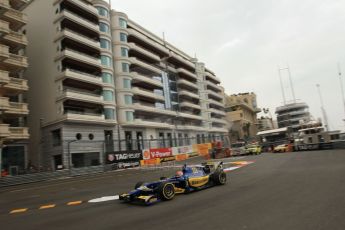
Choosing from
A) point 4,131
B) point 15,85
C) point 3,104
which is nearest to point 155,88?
point 15,85

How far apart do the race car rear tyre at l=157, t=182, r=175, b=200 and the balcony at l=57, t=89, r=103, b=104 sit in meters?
29.5

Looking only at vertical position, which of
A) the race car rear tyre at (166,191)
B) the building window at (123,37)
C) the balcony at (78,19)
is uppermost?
the building window at (123,37)

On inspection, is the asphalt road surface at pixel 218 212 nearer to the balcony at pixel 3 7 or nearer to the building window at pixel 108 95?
the balcony at pixel 3 7

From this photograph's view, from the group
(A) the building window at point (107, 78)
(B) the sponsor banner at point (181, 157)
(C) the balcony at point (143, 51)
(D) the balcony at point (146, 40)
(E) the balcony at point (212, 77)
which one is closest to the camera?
(B) the sponsor banner at point (181, 157)

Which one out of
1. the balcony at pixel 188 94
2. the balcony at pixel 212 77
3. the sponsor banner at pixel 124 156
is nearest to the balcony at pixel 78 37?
the sponsor banner at pixel 124 156

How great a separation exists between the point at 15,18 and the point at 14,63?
19.5 ft

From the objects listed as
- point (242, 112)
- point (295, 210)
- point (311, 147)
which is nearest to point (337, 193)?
point (295, 210)

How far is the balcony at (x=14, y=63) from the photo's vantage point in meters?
31.9

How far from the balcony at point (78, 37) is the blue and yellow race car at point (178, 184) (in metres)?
32.1

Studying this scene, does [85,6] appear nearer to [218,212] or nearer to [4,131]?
[4,131]

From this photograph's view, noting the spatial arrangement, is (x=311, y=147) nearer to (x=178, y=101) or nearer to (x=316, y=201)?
(x=316, y=201)

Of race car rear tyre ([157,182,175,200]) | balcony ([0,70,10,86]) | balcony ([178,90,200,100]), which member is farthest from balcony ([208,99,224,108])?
race car rear tyre ([157,182,175,200])

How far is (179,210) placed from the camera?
863 centimetres

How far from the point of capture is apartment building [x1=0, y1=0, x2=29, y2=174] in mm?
30031
